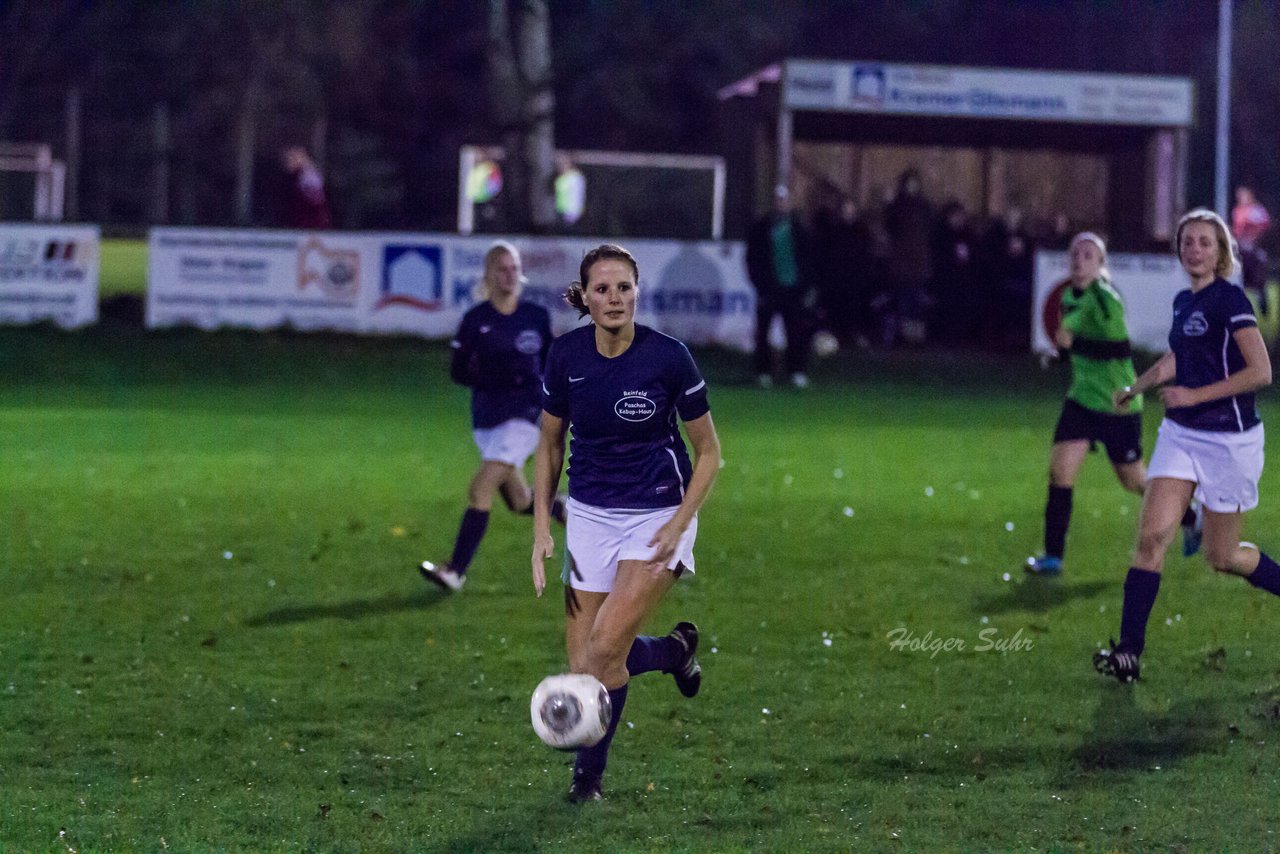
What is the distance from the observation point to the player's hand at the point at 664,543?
6.48 metres

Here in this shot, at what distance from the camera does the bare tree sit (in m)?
29.1

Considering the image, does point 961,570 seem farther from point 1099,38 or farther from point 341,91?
point 1099,38

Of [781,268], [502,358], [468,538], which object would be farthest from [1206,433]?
[781,268]

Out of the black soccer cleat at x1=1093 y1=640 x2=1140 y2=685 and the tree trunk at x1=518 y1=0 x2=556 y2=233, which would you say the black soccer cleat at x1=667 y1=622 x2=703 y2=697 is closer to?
the black soccer cleat at x1=1093 y1=640 x2=1140 y2=685

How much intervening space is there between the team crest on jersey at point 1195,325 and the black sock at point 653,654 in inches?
104

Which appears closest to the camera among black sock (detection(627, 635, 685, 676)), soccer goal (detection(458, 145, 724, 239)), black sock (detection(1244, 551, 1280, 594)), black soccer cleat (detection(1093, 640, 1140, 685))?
black sock (detection(627, 635, 685, 676))

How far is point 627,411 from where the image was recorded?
21.3 ft

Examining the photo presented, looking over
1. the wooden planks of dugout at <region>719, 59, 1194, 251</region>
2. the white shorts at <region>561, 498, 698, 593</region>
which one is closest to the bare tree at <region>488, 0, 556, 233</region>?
the wooden planks of dugout at <region>719, 59, 1194, 251</region>

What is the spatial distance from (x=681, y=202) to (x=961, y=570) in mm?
24379

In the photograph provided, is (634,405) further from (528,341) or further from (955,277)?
(955,277)

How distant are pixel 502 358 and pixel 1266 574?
4.08 m

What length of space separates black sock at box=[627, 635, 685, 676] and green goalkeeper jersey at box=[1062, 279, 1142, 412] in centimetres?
443

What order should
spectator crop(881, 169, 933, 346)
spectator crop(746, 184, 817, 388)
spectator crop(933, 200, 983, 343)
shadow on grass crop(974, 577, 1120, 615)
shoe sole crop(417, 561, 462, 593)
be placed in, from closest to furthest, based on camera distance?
1. shadow on grass crop(974, 577, 1120, 615)
2. shoe sole crop(417, 561, 462, 593)
3. spectator crop(746, 184, 817, 388)
4. spectator crop(933, 200, 983, 343)
5. spectator crop(881, 169, 933, 346)

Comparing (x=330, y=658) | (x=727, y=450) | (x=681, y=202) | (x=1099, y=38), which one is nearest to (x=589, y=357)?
(x=330, y=658)
